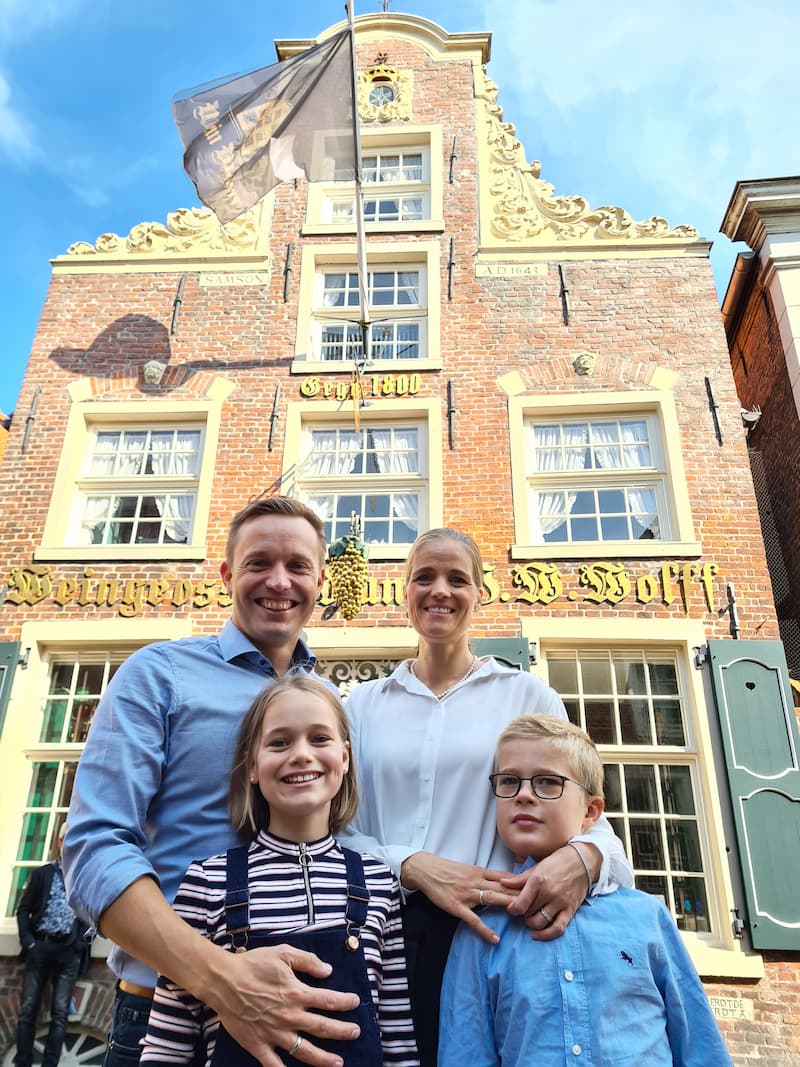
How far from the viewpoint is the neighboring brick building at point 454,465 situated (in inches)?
233

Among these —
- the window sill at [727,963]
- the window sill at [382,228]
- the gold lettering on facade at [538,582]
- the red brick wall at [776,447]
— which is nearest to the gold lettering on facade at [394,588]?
the gold lettering on facade at [538,582]

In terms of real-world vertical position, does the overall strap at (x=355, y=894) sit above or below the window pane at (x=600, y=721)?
below

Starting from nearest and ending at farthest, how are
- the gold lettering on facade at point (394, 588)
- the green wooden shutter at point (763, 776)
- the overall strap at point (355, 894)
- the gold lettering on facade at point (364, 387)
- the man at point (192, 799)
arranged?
1. the man at point (192, 799)
2. the overall strap at point (355, 894)
3. the green wooden shutter at point (763, 776)
4. the gold lettering on facade at point (394, 588)
5. the gold lettering on facade at point (364, 387)

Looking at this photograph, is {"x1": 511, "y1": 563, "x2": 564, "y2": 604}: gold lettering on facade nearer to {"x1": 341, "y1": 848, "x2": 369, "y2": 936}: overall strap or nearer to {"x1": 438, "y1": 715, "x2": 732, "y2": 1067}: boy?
{"x1": 438, "y1": 715, "x2": 732, "y2": 1067}: boy

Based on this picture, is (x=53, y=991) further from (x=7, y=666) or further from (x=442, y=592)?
(x=442, y=592)

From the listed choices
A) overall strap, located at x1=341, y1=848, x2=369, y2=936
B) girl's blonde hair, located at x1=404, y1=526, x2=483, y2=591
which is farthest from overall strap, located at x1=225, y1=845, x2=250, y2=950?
girl's blonde hair, located at x1=404, y1=526, x2=483, y2=591

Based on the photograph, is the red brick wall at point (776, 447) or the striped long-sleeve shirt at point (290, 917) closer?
the striped long-sleeve shirt at point (290, 917)

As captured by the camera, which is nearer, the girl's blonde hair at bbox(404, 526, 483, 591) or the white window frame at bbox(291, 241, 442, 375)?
the girl's blonde hair at bbox(404, 526, 483, 591)

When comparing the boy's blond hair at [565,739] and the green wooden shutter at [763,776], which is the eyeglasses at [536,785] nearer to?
the boy's blond hair at [565,739]

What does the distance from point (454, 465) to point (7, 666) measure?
439 centimetres

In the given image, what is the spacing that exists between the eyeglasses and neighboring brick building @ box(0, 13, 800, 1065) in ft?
14.6

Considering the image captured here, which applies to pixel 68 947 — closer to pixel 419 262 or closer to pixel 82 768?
pixel 82 768

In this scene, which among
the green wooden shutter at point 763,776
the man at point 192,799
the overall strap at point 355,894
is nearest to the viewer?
the man at point 192,799

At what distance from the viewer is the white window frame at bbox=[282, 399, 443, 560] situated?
7.11 m
